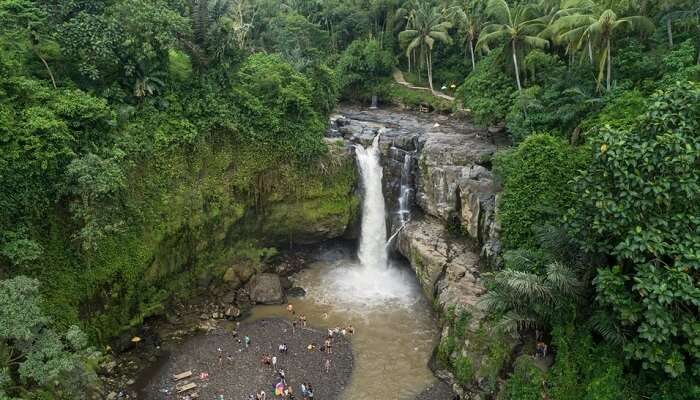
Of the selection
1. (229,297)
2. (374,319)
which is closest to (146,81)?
(229,297)

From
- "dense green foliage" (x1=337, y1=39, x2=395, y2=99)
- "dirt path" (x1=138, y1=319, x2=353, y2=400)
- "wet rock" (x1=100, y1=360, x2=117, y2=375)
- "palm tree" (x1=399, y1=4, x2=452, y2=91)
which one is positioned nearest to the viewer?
"dirt path" (x1=138, y1=319, x2=353, y2=400)

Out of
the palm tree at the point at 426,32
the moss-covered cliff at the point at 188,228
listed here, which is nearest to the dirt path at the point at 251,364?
the moss-covered cliff at the point at 188,228

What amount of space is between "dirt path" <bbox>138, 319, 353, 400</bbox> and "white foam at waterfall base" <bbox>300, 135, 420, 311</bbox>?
3509 millimetres

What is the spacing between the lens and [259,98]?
90.4 ft

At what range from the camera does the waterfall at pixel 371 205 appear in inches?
1160

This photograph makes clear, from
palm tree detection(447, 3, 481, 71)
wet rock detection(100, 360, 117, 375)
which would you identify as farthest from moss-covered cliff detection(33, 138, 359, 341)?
palm tree detection(447, 3, 481, 71)

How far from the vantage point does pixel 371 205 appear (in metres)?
29.8

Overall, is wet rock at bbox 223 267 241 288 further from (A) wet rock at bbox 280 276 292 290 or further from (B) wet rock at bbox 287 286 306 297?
(B) wet rock at bbox 287 286 306 297

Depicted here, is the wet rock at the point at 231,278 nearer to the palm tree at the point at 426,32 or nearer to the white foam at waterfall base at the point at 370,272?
the white foam at waterfall base at the point at 370,272

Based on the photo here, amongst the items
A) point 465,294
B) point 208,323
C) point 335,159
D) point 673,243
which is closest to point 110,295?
point 208,323

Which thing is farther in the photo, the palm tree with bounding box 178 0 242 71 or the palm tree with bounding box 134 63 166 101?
the palm tree with bounding box 178 0 242 71

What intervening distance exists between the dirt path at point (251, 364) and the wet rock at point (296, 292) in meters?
2.96

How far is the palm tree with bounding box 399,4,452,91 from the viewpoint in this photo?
42.2 metres

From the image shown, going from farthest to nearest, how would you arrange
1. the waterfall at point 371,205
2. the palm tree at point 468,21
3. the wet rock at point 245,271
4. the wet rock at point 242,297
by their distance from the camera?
the palm tree at point 468,21
the waterfall at point 371,205
the wet rock at point 245,271
the wet rock at point 242,297
